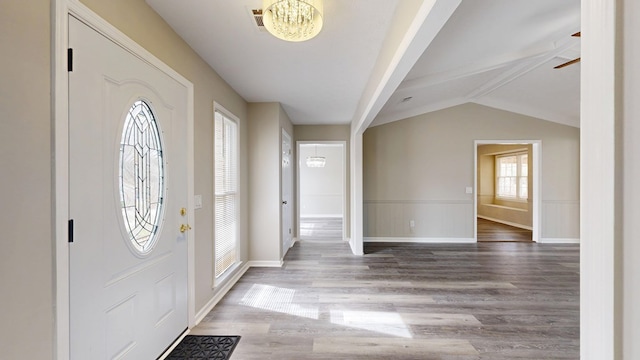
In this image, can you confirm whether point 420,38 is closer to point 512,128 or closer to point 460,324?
point 460,324

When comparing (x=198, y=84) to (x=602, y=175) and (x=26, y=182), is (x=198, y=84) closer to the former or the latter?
(x=26, y=182)

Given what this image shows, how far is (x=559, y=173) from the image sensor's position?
5.80 meters

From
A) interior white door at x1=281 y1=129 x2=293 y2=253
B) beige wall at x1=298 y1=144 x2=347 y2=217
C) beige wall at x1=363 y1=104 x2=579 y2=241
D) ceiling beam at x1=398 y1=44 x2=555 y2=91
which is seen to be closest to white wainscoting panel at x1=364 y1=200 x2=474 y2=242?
beige wall at x1=363 y1=104 x2=579 y2=241

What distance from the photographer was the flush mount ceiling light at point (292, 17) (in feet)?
5.01

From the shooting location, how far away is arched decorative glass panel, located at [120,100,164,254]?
1748 mm

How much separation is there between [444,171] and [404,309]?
3.79 m

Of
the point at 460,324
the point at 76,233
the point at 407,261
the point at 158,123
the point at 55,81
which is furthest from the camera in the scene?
the point at 407,261

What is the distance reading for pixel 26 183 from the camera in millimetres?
1158

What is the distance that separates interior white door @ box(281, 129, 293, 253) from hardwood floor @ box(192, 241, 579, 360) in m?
0.53

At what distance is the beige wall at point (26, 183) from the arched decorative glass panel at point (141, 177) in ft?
1.59

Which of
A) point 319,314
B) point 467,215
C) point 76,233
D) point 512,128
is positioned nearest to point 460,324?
point 319,314

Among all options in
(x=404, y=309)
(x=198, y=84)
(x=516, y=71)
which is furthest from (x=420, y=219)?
(x=198, y=84)

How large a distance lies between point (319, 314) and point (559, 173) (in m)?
5.87

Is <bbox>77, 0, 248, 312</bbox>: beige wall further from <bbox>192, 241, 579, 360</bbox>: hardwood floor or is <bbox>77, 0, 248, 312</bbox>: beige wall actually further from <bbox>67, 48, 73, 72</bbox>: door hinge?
<bbox>192, 241, 579, 360</bbox>: hardwood floor
